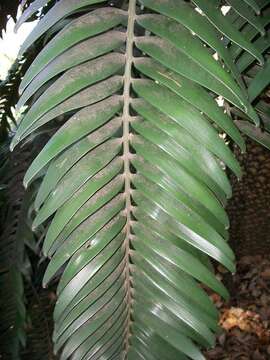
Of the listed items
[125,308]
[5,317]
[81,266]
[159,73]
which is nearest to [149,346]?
[125,308]

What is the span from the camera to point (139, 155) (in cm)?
56

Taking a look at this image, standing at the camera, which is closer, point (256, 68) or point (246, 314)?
point (256, 68)

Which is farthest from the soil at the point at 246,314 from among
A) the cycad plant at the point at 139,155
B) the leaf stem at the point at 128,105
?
the leaf stem at the point at 128,105

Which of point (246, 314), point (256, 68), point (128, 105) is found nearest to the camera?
point (128, 105)

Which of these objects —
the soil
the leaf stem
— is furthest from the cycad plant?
the soil

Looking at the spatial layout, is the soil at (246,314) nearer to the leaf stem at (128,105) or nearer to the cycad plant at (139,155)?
the cycad plant at (139,155)

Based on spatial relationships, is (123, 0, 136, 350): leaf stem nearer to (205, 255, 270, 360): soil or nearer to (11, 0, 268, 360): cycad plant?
(11, 0, 268, 360): cycad plant

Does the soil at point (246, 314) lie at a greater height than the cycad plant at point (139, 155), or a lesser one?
lesser

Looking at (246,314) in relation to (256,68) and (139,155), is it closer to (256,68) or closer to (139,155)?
(256,68)

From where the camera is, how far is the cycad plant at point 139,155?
48cm

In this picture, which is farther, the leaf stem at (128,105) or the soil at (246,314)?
the soil at (246,314)

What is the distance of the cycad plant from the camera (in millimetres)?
481

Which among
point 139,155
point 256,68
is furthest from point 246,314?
point 139,155

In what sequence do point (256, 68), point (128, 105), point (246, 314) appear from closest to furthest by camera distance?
1. point (128, 105)
2. point (256, 68)
3. point (246, 314)
